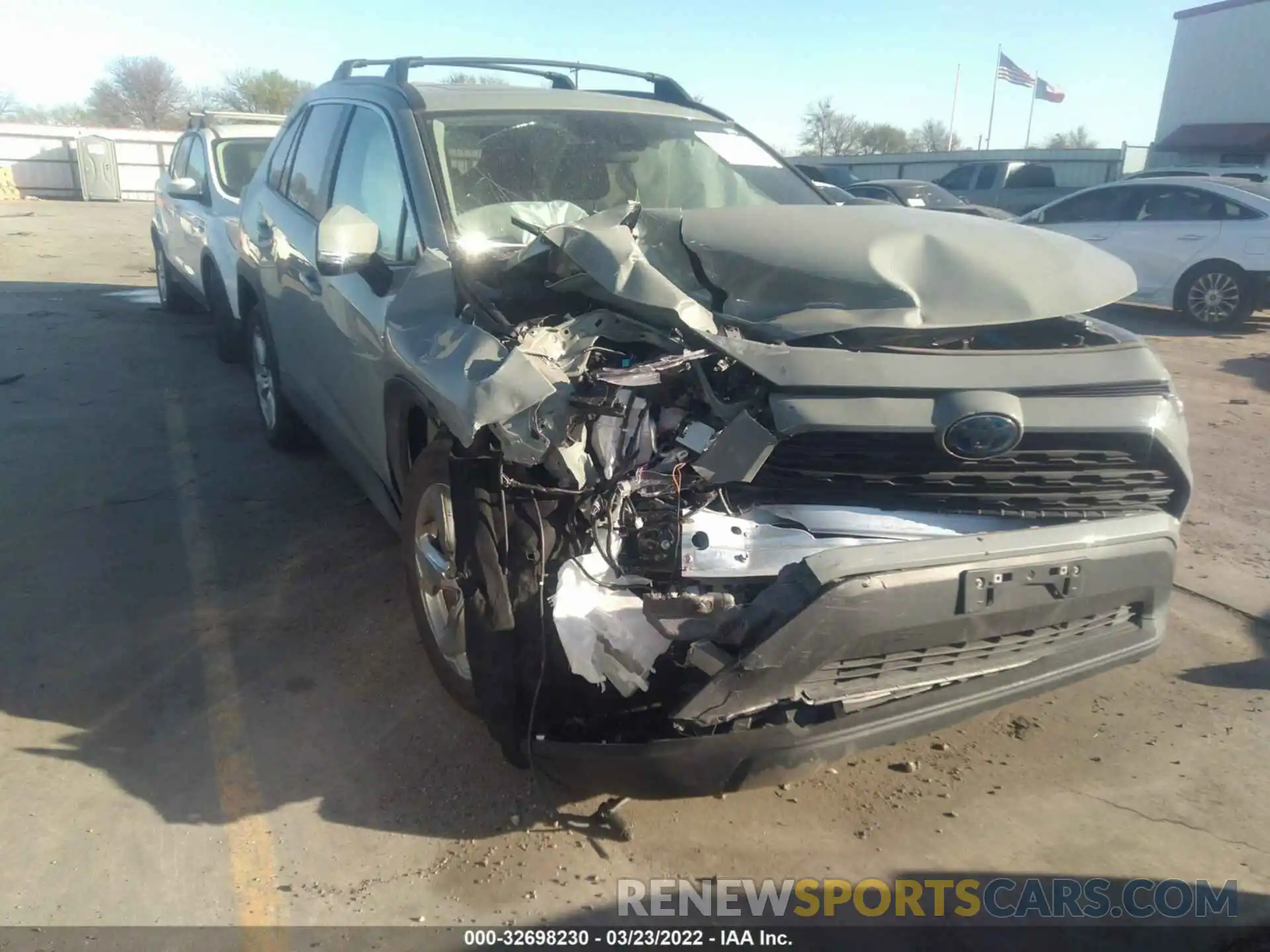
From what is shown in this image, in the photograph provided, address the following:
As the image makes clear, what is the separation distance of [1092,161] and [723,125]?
2773cm

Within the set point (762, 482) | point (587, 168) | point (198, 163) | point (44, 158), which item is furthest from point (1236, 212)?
point (44, 158)

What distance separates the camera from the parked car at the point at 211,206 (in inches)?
300

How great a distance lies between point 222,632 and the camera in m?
3.95

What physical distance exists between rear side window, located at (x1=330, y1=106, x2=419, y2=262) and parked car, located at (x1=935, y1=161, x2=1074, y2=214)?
1760cm

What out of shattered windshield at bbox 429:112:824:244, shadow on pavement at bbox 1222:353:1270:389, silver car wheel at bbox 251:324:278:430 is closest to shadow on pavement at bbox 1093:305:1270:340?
shadow on pavement at bbox 1222:353:1270:389

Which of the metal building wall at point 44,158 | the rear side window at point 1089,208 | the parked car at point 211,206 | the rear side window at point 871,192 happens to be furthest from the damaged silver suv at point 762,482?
the metal building wall at point 44,158

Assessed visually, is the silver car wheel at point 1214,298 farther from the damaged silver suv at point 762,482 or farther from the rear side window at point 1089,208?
the damaged silver suv at point 762,482

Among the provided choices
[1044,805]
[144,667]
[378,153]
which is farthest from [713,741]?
[378,153]

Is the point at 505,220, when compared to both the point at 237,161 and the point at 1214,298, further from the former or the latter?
the point at 1214,298

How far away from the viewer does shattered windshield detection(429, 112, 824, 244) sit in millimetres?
3727

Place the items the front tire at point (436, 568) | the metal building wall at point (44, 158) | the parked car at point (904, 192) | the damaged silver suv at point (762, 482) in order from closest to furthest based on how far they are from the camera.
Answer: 1. the damaged silver suv at point (762, 482)
2. the front tire at point (436, 568)
3. the parked car at point (904, 192)
4. the metal building wall at point (44, 158)

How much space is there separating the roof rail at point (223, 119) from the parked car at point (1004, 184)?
14.2 meters

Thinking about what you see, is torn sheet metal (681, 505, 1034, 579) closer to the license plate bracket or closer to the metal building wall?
the license plate bracket

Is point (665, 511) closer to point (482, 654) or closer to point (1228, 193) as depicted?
point (482, 654)
